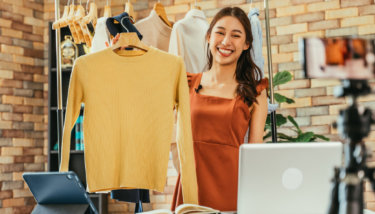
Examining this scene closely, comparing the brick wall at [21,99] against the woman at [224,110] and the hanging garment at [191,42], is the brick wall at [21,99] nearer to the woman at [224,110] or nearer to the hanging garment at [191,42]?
the hanging garment at [191,42]

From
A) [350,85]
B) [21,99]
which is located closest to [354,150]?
[350,85]

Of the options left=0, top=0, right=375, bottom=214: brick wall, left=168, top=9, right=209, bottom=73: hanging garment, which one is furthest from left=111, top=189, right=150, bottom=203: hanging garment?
left=0, top=0, right=375, bottom=214: brick wall

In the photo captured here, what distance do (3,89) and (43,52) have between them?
0.62 m

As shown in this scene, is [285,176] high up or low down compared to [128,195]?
up

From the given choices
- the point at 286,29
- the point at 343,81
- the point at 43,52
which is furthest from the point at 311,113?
the point at 343,81

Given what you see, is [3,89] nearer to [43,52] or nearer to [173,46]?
[43,52]

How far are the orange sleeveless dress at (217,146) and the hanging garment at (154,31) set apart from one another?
0.66 metres

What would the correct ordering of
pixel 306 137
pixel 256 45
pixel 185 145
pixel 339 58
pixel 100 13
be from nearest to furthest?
pixel 339 58
pixel 185 145
pixel 256 45
pixel 306 137
pixel 100 13

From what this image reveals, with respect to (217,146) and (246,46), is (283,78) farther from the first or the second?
(217,146)

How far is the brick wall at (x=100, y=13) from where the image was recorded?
14.5 feet

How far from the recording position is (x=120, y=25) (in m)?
2.72

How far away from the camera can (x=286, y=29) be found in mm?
4629

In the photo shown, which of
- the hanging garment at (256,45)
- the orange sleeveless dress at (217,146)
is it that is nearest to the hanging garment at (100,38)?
the orange sleeveless dress at (217,146)

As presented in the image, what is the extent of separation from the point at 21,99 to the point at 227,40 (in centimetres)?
290
